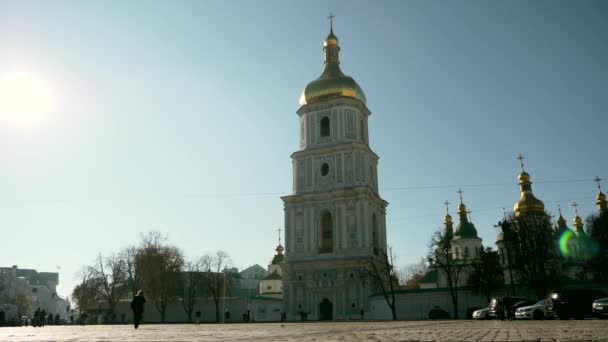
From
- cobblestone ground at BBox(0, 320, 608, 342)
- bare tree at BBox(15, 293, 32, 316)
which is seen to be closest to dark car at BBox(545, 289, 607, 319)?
cobblestone ground at BBox(0, 320, 608, 342)

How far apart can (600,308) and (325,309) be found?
3198 centimetres

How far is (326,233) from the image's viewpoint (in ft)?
188

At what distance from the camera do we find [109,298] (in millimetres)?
67625

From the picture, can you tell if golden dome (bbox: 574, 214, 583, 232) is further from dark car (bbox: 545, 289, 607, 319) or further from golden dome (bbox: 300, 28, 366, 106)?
dark car (bbox: 545, 289, 607, 319)

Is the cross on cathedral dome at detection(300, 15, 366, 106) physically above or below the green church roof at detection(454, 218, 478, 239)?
above

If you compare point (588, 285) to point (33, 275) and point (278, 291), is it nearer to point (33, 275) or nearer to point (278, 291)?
point (278, 291)

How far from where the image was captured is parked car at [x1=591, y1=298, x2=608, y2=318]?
23.9m

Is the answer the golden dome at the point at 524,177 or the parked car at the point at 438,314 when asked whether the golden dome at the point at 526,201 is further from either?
the parked car at the point at 438,314

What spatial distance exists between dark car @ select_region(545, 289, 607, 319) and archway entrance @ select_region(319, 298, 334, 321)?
94.2ft

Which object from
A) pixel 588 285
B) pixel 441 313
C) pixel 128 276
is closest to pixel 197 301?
pixel 128 276

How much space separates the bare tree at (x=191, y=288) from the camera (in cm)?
6315

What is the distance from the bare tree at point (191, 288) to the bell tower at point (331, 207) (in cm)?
1345

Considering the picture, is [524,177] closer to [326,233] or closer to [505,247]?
[505,247]

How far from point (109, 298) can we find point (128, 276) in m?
3.36
